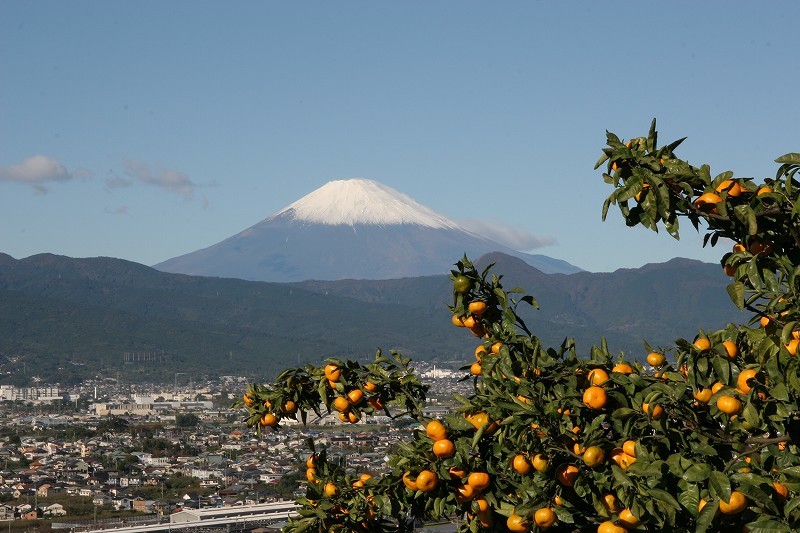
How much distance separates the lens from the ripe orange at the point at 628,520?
12.4ft

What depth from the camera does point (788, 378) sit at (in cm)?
373

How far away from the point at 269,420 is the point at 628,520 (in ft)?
6.83

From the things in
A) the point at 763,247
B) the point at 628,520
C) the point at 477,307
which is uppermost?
the point at 763,247

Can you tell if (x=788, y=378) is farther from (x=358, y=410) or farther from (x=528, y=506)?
(x=358, y=410)

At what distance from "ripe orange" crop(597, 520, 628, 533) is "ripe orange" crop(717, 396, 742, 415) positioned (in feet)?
1.61

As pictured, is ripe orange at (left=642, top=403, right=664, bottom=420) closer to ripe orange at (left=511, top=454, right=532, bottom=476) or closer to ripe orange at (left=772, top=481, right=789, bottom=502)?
ripe orange at (left=772, top=481, right=789, bottom=502)

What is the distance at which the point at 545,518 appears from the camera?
3.96 metres

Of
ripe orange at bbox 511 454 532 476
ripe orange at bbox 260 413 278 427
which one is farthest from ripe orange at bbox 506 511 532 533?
ripe orange at bbox 260 413 278 427

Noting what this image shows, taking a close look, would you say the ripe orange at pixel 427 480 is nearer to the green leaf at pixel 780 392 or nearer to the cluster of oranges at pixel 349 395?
the cluster of oranges at pixel 349 395

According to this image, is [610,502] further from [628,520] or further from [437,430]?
[437,430]

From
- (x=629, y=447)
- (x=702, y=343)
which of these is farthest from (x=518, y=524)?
(x=702, y=343)

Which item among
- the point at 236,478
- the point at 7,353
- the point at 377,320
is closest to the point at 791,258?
the point at 236,478

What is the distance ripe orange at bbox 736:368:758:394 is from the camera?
388 centimetres

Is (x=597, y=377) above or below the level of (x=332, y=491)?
above
